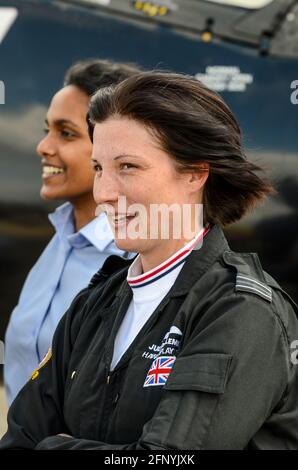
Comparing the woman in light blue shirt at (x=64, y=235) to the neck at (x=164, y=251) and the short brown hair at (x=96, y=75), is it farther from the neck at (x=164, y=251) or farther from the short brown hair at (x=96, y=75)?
the neck at (x=164, y=251)

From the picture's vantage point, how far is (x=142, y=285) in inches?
66.9

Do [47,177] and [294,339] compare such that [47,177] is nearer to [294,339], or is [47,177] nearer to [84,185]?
[84,185]

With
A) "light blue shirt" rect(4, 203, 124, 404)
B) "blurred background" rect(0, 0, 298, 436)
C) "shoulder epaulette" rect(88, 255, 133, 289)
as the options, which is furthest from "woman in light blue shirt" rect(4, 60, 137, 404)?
"blurred background" rect(0, 0, 298, 436)

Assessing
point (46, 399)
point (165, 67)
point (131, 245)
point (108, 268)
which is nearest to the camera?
point (131, 245)

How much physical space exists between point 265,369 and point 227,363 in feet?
0.25

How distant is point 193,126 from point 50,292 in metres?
1.00

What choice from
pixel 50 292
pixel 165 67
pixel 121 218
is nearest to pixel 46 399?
pixel 121 218

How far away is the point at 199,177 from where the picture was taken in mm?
1716

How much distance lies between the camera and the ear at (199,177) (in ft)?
5.57

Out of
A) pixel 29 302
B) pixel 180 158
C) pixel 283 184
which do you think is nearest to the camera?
pixel 180 158

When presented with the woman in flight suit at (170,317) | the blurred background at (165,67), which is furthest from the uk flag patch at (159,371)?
the blurred background at (165,67)

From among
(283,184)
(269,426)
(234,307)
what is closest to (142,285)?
(234,307)

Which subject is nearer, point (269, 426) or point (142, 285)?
point (269, 426)

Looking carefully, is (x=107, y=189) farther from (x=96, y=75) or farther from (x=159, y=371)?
(x=96, y=75)
